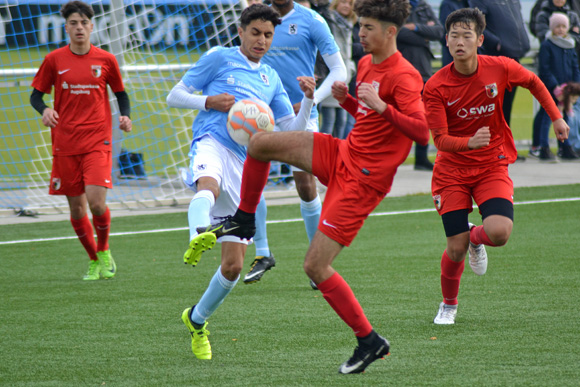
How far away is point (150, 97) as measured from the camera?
12.1m

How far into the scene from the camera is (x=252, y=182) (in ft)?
15.0

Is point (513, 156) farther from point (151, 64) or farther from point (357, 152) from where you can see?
point (151, 64)

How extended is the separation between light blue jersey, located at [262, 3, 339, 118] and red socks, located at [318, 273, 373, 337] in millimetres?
3081

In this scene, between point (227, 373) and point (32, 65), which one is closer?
point (227, 373)

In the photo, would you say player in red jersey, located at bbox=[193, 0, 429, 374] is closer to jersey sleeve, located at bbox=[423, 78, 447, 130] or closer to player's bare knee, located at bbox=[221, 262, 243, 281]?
player's bare knee, located at bbox=[221, 262, 243, 281]

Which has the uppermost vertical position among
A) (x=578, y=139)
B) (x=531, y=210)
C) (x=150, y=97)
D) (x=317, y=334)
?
(x=317, y=334)

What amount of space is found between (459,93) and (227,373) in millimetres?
2295

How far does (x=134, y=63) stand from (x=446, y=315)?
7242 mm

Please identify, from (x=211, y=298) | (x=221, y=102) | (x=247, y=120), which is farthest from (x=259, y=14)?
(x=211, y=298)

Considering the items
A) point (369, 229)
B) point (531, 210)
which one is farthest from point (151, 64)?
point (531, 210)

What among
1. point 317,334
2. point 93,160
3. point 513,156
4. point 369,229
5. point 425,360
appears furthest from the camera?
point 369,229

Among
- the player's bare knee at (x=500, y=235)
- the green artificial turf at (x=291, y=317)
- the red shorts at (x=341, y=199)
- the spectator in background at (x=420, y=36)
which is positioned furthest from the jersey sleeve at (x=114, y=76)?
the spectator in background at (x=420, y=36)

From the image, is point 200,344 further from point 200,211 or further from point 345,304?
point 345,304

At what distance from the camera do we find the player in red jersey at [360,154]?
13.8 ft
